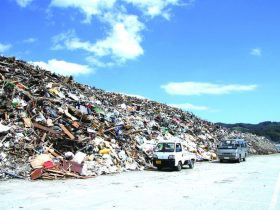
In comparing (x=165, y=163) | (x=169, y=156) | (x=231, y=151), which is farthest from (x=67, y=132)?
(x=231, y=151)

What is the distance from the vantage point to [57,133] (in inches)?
855

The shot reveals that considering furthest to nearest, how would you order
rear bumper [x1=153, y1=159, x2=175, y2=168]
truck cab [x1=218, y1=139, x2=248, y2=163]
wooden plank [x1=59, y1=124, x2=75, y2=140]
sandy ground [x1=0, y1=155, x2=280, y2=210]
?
truck cab [x1=218, y1=139, x2=248, y2=163] → rear bumper [x1=153, y1=159, x2=175, y2=168] → wooden plank [x1=59, y1=124, x2=75, y2=140] → sandy ground [x1=0, y1=155, x2=280, y2=210]

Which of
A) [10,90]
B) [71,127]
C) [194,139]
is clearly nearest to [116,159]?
[71,127]

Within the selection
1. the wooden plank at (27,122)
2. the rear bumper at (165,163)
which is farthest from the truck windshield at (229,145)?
the wooden plank at (27,122)

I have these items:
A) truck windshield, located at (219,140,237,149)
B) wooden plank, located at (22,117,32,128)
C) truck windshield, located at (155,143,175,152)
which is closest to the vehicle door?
truck windshield, located at (155,143,175,152)

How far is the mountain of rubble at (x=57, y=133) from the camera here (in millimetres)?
18828

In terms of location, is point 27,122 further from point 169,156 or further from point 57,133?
point 169,156

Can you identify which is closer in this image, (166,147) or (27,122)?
(27,122)

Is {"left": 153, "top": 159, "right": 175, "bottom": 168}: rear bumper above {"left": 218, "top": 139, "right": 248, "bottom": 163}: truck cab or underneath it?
underneath

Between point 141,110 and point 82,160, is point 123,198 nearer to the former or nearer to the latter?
point 82,160

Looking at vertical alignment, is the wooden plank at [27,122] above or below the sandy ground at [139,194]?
above

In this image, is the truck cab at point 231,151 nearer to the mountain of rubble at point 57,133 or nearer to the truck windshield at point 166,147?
the mountain of rubble at point 57,133

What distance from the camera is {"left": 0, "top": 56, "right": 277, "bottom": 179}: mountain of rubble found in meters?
18.8

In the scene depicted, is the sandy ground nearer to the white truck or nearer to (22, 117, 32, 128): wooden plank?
(22, 117, 32, 128): wooden plank
